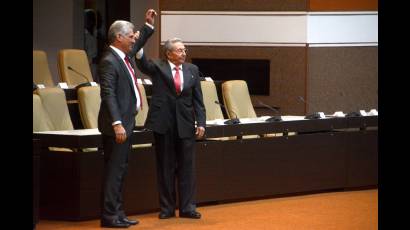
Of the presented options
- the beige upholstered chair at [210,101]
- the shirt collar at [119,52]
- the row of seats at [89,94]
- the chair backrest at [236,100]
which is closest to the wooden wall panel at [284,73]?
the row of seats at [89,94]

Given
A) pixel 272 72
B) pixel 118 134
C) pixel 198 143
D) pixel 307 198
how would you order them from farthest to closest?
pixel 272 72
pixel 307 198
pixel 198 143
pixel 118 134

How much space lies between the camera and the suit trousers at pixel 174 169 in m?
6.84

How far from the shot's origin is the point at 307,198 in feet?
26.6

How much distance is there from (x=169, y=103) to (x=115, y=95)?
652mm

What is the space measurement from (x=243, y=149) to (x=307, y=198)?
2.61 feet

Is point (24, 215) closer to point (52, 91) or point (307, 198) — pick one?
point (52, 91)

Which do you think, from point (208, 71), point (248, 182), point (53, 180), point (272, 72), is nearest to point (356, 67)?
point (272, 72)

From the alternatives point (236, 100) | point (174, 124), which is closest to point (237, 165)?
point (174, 124)

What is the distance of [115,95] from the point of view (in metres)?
6.34

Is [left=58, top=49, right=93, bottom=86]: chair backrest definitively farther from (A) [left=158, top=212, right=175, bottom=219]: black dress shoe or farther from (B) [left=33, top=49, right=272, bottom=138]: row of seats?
(A) [left=158, top=212, right=175, bottom=219]: black dress shoe

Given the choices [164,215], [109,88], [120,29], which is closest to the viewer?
A: [109,88]

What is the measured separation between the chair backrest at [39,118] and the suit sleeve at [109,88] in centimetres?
99

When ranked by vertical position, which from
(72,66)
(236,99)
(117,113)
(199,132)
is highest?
(72,66)

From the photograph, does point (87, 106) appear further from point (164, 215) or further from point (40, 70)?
point (40, 70)
